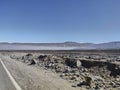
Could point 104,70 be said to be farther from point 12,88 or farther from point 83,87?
point 12,88

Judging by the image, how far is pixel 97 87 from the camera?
59.9 feet

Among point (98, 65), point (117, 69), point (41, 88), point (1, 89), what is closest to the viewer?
point (1, 89)

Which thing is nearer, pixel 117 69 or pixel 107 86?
pixel 107 86

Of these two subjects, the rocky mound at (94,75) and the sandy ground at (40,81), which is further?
the rocky mound at (94,75)

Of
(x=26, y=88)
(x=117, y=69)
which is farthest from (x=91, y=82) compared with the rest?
(x=117, y=69)

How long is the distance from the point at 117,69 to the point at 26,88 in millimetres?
13234

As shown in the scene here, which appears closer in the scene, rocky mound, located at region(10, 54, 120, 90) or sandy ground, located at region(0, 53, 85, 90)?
sandy ground, located at region(0, 53, 85, 90)

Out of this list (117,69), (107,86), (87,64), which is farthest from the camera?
(87,64)

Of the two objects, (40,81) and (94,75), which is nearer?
(40,81)

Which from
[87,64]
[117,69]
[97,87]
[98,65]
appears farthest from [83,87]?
[87,64]

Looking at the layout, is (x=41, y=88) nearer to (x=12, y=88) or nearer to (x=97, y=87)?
(x=12, y=88)

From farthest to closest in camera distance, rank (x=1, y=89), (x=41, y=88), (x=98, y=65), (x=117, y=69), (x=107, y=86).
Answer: (x=98, y=65), (x=117, y=69), (x=107, y=86), (x=41, y=88), (x=1, y=89)

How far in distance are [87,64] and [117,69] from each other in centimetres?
841

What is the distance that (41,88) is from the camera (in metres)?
17.5
